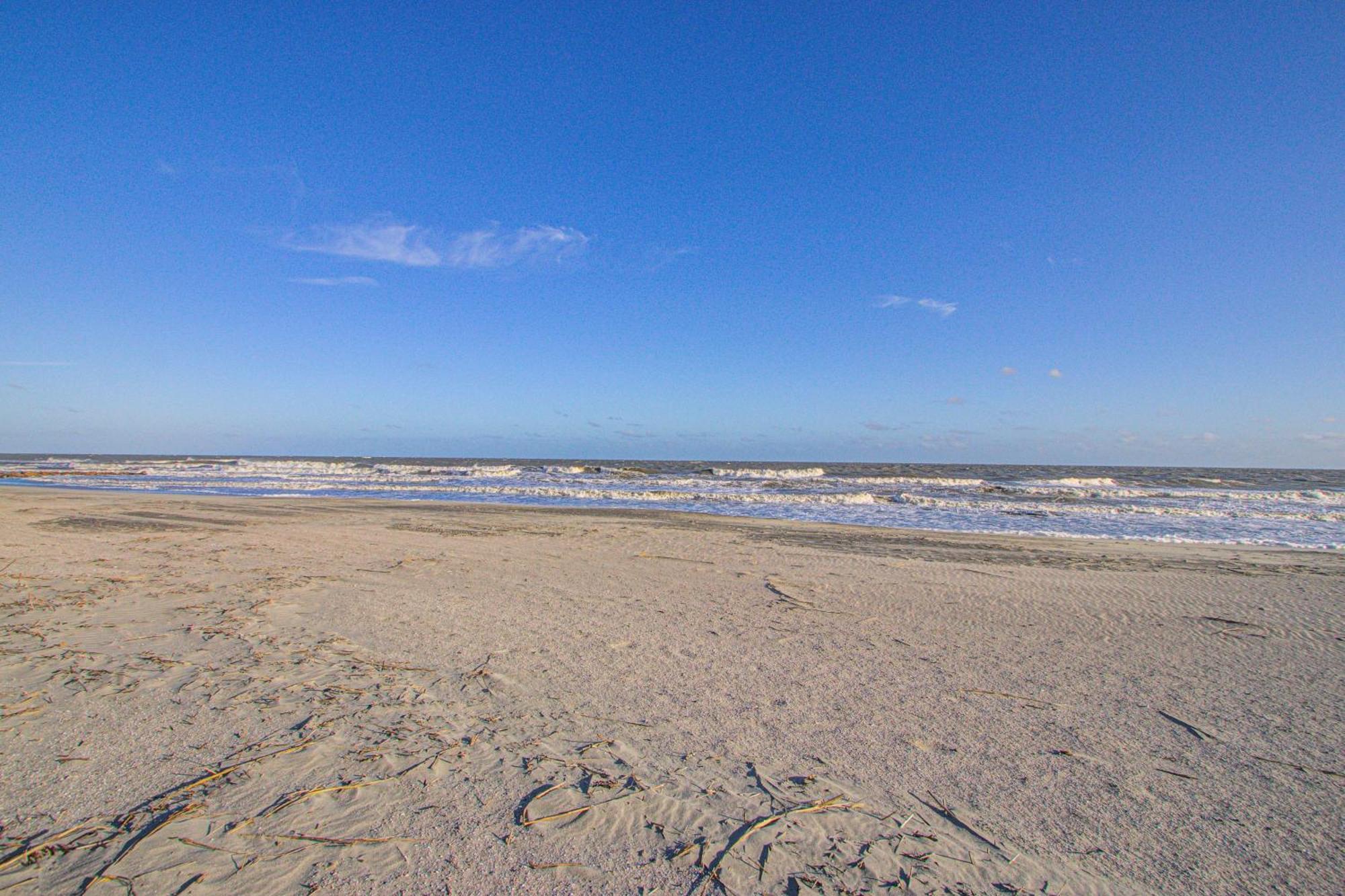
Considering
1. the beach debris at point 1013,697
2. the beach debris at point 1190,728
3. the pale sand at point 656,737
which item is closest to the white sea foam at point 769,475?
the pale sand at point 656,737

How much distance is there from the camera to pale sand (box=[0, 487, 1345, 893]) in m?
2.51

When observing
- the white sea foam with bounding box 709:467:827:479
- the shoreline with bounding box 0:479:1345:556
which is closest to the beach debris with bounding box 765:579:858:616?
the shoreline with bounding box 0:479:1345:556

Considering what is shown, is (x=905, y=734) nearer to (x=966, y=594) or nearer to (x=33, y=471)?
(x=966, y=594)

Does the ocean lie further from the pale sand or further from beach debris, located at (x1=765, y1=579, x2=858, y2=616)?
beach debris, located at (x1=765, y1=579, x2=858, y2=616)

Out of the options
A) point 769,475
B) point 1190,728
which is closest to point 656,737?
point 1190,728

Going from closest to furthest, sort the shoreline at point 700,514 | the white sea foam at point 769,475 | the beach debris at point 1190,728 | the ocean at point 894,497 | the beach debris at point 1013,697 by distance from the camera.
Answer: the beach debris at point 1190,728 → the beach debris at point 1013,697 → the shoreline at point 700,514 → the ocean at point 894,497 → the white sea foam at point 769,475

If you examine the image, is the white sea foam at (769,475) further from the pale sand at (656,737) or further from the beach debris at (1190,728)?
the beach debris at (1190,728)

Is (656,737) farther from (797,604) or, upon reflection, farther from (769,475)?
(769,475)

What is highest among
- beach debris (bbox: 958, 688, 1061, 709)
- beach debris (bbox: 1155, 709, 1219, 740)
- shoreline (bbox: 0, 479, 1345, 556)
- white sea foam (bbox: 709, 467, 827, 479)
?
white sea foam (bbox: 709, 467, 827, 479)

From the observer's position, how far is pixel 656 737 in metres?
A: 3.57

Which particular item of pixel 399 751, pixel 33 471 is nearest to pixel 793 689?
pixel 399 751

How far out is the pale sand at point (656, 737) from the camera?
2510 mm

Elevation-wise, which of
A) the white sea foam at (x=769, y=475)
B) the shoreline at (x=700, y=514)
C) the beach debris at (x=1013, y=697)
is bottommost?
the shoreline at (x=700, y=514)

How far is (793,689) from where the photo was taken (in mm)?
4355
